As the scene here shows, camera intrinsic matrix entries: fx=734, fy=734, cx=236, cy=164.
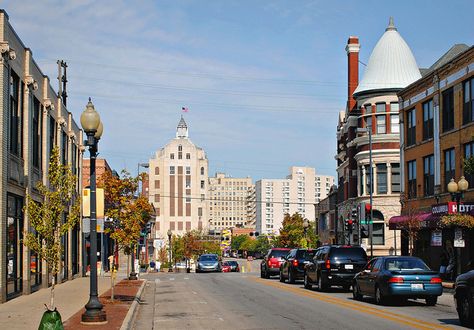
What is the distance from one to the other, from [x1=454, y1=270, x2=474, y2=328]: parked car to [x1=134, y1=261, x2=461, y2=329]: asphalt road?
0.32m

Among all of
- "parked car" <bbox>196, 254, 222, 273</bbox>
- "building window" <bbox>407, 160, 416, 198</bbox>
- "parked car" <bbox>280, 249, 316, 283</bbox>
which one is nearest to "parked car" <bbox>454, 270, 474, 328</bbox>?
"parked car" <bbox>280, 249, 316, 283</bbox>

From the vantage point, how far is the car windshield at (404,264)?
2248cm

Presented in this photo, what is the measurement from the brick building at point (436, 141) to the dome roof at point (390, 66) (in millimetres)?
11958

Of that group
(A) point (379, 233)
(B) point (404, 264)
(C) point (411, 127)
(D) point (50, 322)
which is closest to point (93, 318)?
(D) point (50, 322)

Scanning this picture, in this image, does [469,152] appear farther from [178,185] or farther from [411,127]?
[178,185]

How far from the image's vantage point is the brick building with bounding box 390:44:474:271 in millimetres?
37500

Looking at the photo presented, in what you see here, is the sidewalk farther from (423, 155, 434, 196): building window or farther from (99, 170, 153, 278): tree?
(423, 155, 434, 196): building window

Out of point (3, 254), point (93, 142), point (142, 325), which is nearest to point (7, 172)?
point (3, 254)

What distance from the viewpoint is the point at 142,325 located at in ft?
58.6

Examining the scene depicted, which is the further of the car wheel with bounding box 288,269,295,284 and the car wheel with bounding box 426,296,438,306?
the car wheel with bounding box 288,269,295,284

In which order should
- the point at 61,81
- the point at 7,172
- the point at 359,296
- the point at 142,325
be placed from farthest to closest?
the point at 61,81, the point at 359,296, the point at 7,172, the point at 142,325

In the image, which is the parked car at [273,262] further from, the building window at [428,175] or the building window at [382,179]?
the building window at [382,179]

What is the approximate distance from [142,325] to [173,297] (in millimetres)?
9540

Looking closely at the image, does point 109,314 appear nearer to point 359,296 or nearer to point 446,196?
point 359,296
